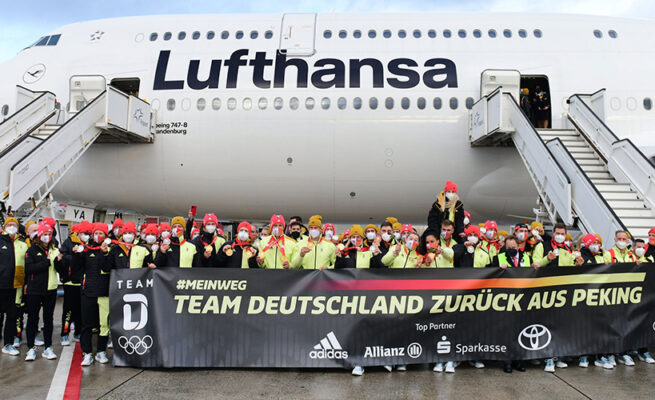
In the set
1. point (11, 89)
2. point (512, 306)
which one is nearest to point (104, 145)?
point (11, 89)

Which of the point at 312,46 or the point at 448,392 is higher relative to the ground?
the point at 312,46

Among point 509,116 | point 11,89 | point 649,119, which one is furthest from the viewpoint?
point 11,89

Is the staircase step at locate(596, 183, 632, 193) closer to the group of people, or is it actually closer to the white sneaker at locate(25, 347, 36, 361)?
the group of people

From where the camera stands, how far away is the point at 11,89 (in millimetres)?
13023

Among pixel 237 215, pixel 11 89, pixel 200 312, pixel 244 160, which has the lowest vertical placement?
pixel 200 312

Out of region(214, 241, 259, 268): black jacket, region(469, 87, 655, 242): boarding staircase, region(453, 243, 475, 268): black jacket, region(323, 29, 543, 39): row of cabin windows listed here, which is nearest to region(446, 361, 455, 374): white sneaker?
region(453, 243, 475, 268): black jacket

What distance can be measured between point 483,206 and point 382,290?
776cm

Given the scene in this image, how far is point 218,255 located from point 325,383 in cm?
237

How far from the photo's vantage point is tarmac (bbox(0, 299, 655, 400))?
16.1 ft

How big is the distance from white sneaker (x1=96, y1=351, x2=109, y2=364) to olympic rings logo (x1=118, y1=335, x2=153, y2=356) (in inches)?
18.2

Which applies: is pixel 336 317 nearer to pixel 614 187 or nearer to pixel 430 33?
pixel 614 187

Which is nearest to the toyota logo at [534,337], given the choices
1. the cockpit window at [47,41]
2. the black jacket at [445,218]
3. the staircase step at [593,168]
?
the black jacket at [445,218]

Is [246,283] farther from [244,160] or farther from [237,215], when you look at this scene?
[237,215]

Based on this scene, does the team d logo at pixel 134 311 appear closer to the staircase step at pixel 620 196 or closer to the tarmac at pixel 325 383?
the tarmac at pixel 325 383
